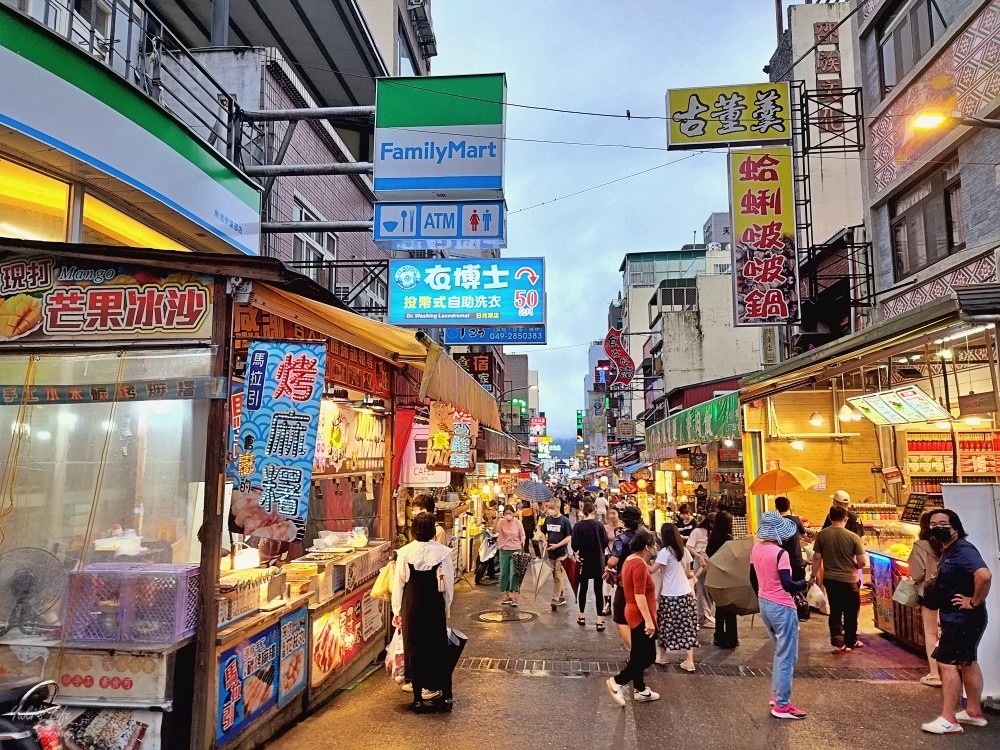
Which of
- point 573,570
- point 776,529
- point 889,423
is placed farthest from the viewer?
point 573,570

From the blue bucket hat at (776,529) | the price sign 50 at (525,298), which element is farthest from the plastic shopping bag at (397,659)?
the price sign 50 at (525,298)

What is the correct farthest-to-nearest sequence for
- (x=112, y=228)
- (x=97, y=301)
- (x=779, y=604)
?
1. (x=112, y=228)
2. (x=779, y=604)
3. (x=97, y=301)

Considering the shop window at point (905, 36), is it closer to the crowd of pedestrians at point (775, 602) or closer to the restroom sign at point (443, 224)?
the restroom sign at point (443, 224)

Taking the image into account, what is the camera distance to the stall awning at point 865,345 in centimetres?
683

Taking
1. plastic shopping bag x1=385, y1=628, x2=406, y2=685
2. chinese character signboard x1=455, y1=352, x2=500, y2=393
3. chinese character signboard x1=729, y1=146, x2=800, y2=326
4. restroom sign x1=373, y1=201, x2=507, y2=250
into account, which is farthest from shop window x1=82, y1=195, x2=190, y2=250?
chinese character signboard x1=455, y1=352, x2=500, y2=393

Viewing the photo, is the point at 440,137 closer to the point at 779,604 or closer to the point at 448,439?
the point at 448,439

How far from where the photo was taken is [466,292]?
11.2 meters

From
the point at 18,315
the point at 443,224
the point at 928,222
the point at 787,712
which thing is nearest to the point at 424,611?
the point at 787,712

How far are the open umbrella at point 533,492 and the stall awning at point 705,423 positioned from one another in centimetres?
430

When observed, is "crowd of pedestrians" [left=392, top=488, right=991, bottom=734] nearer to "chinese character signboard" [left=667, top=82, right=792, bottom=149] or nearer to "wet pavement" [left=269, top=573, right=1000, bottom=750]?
"wet pavement" [left=269, top=573, right=1000, bottom=750]

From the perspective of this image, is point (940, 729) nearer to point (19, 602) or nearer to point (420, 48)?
point (19, 602)

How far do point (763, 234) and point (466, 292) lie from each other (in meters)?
6.73

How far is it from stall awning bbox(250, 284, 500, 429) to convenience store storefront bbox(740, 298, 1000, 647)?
5233mm

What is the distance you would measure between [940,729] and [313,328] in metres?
6.87
